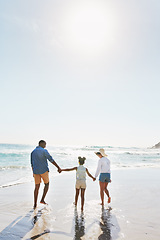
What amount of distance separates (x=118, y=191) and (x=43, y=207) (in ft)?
12.1

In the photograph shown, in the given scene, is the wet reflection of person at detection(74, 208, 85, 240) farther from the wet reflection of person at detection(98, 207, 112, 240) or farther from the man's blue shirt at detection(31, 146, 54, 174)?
the man's blue shirt at detection(31, 146, 54, 174)

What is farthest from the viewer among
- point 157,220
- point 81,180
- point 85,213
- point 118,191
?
point 118,191

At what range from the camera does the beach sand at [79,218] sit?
4.14 metres

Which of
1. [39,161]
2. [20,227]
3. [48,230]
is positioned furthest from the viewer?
[39,161]

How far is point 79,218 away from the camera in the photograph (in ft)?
16.7

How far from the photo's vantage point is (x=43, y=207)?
611 cm

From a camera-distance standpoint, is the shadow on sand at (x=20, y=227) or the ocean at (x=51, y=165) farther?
the ocean at (x=51, y=165)

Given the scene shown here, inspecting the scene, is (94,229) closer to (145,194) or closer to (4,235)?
(4,235)

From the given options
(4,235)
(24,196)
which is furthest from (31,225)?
(24,196)

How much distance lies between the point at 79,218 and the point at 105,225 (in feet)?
2.49

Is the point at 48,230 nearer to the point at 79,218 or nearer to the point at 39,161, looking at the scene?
the point at 79,218

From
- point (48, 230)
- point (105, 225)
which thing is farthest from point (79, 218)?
point (48, 230)

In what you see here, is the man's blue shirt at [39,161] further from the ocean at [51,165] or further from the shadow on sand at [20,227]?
the ocean at [51,165]

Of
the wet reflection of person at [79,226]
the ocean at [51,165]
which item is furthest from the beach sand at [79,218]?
the ocean at [51,165]
